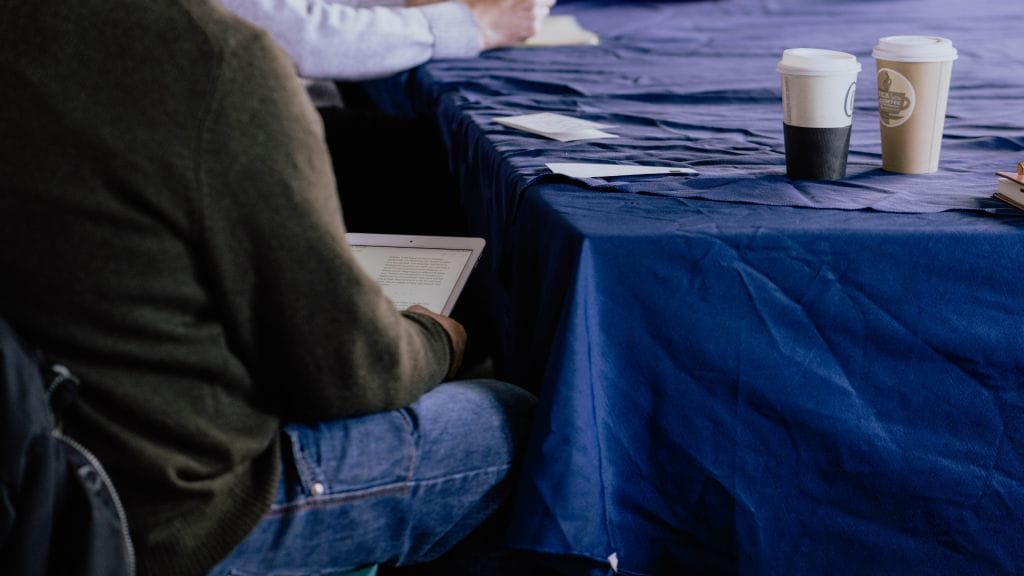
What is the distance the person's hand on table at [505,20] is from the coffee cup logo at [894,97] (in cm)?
111

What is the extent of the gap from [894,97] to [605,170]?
1.05 ft

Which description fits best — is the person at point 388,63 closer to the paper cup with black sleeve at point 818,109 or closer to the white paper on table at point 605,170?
the white paper on table at point 605,170

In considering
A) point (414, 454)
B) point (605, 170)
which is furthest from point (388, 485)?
point (605, 170)

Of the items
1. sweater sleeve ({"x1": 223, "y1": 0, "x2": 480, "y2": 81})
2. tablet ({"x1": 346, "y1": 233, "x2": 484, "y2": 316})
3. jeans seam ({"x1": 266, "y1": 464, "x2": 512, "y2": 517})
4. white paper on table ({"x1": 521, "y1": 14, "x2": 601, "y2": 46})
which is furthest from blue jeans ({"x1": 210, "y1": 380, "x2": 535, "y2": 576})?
white paper on table ({"x1": 521, "y1": 14, "x2": 601, "y2": 46})

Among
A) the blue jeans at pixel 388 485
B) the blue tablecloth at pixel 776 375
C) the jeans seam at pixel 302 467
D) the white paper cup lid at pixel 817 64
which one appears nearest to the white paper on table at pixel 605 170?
the blue tablecloth at pixel 776 375

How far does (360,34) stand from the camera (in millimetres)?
1939

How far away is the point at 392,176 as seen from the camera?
2.04m

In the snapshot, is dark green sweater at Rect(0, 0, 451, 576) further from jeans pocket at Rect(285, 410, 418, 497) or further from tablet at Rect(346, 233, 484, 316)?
tablet at Rect(346, 233, 484, 316)

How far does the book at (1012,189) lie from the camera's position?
961 millimetres

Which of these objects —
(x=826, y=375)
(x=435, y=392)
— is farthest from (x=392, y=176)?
(x=826, y=375)

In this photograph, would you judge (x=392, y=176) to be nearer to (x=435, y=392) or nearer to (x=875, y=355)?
(x=435, y=392)

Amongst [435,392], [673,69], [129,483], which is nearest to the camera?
[129,483]

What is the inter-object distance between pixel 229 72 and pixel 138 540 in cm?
38

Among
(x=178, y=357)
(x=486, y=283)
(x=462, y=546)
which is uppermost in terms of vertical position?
(x=178, y=357)
